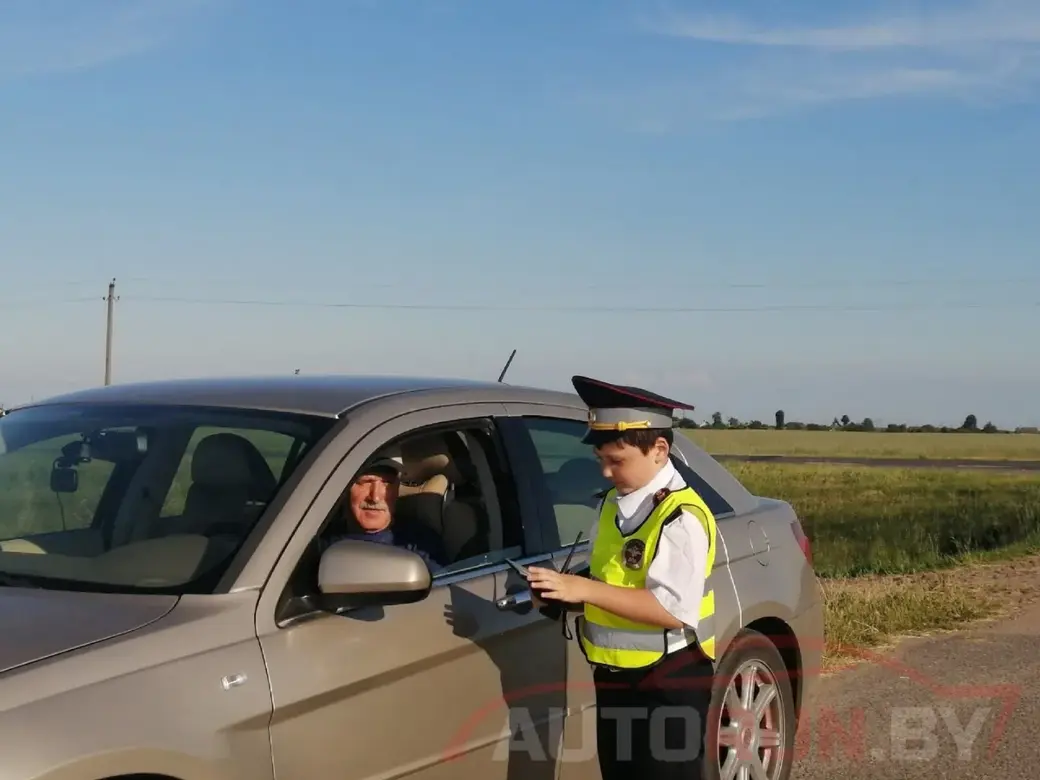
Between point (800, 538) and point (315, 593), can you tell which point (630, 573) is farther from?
point (800, 538)

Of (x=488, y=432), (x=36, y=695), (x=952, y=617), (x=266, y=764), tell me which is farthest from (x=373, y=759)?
(x=952, y=617)

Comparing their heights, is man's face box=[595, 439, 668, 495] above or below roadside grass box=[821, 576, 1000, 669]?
above

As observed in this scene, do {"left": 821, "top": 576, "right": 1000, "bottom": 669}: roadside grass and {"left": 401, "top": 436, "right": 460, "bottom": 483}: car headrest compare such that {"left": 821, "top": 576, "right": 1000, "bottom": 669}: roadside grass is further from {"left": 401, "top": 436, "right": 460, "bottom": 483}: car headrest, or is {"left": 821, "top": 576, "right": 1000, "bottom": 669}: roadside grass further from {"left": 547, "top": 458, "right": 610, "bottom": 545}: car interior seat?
{"left": 401, "top": 436, "right": 460, "bottom": 483}: car headrest

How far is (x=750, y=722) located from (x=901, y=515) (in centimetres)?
2161

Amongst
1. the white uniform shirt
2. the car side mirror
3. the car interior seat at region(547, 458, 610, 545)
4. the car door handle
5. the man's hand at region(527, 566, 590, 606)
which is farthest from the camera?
the car interior seat at region(547, 458, 610, 545)

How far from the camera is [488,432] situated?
174 inches

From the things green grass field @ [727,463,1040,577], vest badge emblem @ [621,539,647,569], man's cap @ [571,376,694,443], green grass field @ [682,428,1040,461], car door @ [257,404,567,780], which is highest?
man's cap @ [571,376,694,443]

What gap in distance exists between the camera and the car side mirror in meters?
3.29

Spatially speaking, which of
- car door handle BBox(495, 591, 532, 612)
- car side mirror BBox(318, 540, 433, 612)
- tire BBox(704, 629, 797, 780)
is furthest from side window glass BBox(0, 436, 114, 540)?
tire BBox(704, 629, 797, 780)

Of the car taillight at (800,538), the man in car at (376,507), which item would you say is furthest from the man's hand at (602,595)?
the car taillight at (800,538)

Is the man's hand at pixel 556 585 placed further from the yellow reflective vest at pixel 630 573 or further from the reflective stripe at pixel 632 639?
the reflective stripe at pixel 632 639

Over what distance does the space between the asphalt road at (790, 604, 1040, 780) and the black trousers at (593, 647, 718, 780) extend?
4.88ft

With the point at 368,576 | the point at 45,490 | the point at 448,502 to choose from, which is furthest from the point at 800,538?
the point at 45,490

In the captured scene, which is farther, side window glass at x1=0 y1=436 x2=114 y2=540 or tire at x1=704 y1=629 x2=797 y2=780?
tire at x1=704 y1=629 x2=797 y2=780
